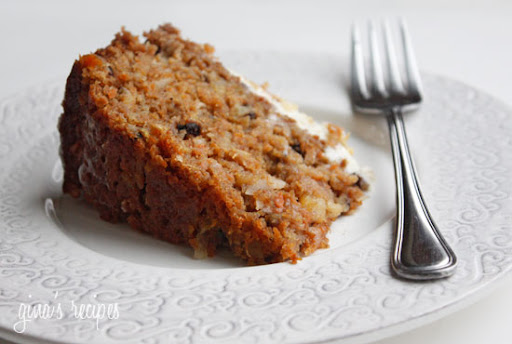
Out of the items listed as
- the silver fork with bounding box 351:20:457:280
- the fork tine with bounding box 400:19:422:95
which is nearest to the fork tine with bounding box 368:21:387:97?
the silver fork with bounding box 351:20:457:280

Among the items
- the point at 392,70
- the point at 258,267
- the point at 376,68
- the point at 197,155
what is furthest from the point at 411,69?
the point at 258,267

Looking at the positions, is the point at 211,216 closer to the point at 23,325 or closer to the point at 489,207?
the point at 23,325

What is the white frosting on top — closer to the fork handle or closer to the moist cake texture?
the moist cake texture

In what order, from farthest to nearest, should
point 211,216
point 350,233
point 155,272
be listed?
point 350,233
point 211,216
point 155,272

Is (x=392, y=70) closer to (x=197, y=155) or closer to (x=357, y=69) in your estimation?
(x=357, y=69)

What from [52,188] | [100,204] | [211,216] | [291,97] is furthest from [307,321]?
[291,97]
